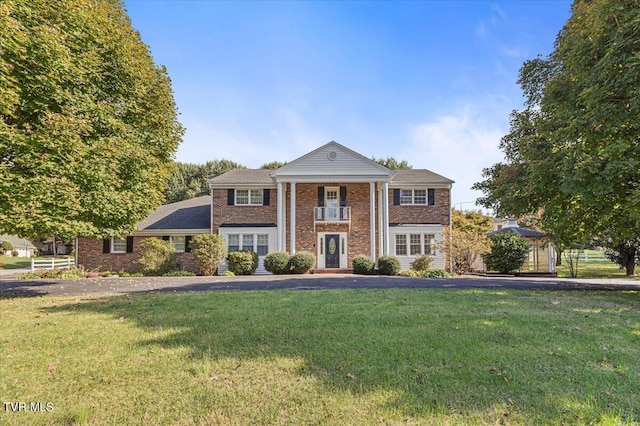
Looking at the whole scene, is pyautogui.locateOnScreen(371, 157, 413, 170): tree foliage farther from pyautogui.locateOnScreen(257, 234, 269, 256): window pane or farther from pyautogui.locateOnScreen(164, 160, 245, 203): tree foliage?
pyautogui.locateOnScreen(257, 234, 269, 256): window pane

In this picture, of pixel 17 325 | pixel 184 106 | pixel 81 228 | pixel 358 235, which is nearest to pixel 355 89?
pixel 184 106

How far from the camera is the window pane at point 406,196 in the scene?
2327 centimetres

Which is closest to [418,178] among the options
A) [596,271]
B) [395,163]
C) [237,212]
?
[237,212]

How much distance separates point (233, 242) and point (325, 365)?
61.4ft

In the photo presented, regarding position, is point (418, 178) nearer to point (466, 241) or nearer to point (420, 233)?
point (420, 233)

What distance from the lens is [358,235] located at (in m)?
22.7

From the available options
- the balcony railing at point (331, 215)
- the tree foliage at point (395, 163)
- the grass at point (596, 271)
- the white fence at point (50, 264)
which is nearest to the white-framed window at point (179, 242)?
the white fence at point (50, 264)

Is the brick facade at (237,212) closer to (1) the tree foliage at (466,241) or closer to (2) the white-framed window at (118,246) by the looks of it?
(2) the white-framed window at (118,246)

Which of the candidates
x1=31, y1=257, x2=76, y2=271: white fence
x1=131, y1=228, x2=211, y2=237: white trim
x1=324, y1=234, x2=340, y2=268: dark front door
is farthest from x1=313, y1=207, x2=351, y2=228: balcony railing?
x1=31, y1=257, x2=76, y2=271: white fence

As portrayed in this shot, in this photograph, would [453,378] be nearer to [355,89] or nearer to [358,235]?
[355,89]

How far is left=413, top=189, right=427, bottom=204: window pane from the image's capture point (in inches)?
912

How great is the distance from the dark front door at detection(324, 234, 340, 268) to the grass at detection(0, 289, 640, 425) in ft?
48.0

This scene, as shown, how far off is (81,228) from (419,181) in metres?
18.7

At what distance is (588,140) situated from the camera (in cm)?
938
